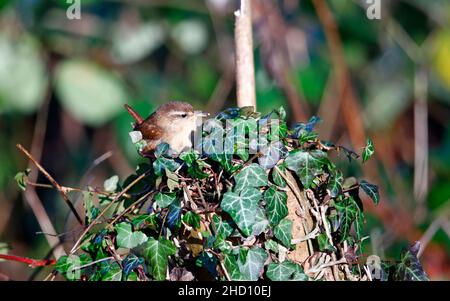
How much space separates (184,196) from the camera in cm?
252

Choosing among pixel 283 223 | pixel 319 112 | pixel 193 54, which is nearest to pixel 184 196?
pixel 283 223

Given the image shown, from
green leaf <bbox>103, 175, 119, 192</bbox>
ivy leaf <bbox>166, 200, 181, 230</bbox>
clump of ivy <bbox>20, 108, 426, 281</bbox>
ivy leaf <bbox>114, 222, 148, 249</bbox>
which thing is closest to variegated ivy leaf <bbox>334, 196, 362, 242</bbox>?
clump of ivy <bbox>20, 108, 426, 281</bbox>

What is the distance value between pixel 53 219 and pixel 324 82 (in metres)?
2.68

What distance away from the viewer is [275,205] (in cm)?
244

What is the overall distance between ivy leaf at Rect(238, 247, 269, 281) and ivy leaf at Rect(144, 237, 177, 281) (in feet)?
0.80

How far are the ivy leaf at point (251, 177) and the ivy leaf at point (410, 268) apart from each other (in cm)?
59

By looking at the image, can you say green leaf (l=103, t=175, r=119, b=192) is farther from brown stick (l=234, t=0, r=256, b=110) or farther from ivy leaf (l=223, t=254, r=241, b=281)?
ivy leaf (l=223, t=254, r=241, b=281)

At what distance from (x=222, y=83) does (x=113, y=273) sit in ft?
12.0

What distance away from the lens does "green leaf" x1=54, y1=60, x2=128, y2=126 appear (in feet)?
17.7

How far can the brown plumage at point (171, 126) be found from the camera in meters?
4.10

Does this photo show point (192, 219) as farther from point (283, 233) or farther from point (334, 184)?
point (334, 184)

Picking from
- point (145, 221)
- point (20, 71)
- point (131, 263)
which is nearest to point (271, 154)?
point (145, 221)

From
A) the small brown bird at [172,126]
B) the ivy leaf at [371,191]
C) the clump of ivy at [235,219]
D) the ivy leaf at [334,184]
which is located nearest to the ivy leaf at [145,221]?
the clump of ivy at [235,219]
